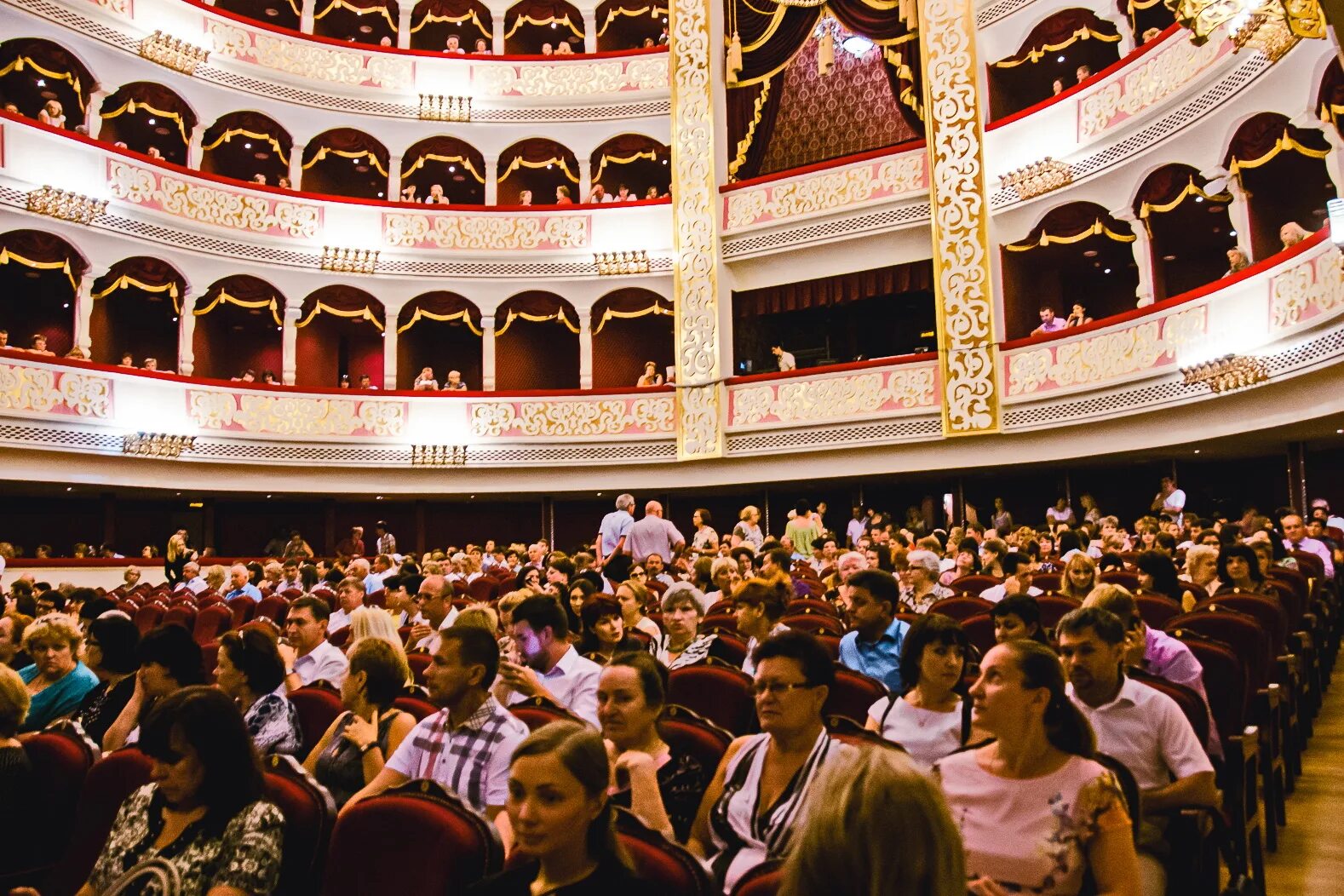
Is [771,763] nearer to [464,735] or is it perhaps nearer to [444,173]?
[464,735]

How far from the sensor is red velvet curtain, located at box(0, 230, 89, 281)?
1420 cm

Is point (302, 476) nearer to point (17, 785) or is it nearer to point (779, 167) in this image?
point (779, 167)

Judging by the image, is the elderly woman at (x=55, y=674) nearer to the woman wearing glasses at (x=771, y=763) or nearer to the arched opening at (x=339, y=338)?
the woman wearing glasses at (x=771, y=763)

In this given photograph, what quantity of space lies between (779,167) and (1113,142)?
5.80 metres

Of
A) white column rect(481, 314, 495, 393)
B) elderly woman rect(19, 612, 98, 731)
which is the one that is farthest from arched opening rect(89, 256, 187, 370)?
elderly woman rect(19, 612, 98, 731)

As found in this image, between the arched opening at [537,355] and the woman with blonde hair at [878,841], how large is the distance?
17343mm

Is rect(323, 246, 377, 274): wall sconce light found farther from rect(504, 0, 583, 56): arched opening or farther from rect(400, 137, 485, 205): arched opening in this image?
rect(504, 0, 583, 56): arched opening

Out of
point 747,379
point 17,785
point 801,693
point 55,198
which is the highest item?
point 55,198

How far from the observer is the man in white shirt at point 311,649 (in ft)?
15.2

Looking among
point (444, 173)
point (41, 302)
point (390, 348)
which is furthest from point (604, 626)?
point (444, 173)

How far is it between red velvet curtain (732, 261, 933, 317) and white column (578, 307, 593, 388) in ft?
8.47

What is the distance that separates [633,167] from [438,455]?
265 inches

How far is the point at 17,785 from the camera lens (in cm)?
313

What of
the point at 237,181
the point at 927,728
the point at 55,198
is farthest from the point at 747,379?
the point at 927,728
